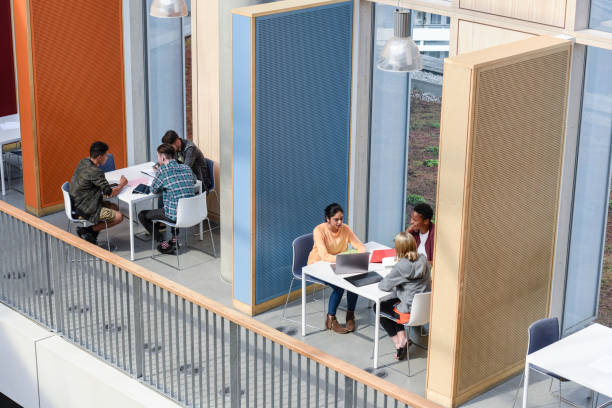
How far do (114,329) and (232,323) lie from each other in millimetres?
1510

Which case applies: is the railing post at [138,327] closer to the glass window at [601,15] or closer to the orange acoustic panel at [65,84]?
the glass window at [601,15]

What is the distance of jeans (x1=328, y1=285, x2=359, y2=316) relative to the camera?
28.1 feet

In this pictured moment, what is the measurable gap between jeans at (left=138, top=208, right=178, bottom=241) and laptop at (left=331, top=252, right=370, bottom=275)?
93.5 inches

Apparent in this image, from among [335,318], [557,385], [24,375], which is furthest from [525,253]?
[24,375]

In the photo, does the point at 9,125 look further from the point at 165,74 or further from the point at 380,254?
the point at 380,254

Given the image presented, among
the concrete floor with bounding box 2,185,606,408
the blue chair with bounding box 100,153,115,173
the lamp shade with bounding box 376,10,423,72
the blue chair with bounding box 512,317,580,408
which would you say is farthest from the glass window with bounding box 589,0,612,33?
the blue chair with bounding box 100,153,115,173

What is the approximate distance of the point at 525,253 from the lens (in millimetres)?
7691

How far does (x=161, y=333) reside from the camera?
23.2 ft

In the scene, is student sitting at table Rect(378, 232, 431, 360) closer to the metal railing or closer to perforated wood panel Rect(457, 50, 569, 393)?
perforated wood panel Rect(457, 50, 569, 393)

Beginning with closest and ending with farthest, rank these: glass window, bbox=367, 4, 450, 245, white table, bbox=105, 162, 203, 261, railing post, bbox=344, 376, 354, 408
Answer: railing post, bbox=344, 376, 354, 408 < glass window, bbox=367, 4, 450, 245 < white table, bbox=105, 162, 203, 261

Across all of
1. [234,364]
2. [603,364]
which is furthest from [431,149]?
[234,364]

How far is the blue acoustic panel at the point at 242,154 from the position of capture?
26.9 ft

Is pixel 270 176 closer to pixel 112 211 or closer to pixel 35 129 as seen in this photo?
pixel 112 211

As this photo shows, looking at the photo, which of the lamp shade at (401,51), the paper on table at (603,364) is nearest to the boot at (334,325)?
the paper on table at (603,364)
